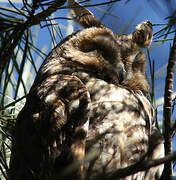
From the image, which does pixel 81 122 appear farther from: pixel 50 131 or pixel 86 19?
pixel 86 19

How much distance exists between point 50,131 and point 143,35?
5.01 ft

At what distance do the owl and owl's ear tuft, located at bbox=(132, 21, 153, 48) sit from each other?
1.64ft

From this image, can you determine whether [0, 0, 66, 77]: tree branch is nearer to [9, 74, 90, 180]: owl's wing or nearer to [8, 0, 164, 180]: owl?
[8, 0, 164, 180]: owl

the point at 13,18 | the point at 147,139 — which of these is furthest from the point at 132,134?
the point at 13,18

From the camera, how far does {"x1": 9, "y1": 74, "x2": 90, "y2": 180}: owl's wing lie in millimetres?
1879

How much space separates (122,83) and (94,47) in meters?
0.41

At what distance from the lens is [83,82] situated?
2.35 m

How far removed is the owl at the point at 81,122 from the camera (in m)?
1.90

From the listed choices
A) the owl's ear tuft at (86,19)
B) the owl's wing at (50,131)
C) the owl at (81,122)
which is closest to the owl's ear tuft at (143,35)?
the owl's ear tuft at (86,19)

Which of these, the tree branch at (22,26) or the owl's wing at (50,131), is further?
the owl's wing at (50,131)

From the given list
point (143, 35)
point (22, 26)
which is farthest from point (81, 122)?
point (143, 35)

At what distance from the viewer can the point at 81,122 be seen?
1.94m

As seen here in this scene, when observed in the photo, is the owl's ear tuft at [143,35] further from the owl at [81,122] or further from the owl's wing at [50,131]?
the owl's wing at [50,131]

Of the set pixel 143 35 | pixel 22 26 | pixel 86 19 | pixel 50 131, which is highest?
→ pixel 86 19
